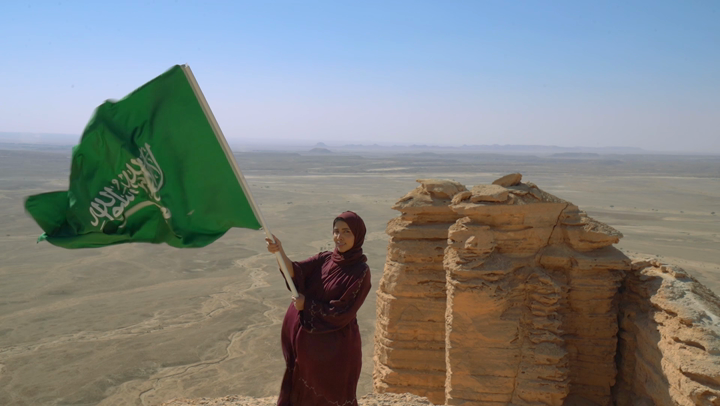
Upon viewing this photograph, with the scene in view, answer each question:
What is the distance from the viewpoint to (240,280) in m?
24.6

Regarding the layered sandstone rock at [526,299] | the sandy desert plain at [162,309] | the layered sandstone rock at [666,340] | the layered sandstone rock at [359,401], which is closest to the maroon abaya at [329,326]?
the layered sandstone rock at [359,401]

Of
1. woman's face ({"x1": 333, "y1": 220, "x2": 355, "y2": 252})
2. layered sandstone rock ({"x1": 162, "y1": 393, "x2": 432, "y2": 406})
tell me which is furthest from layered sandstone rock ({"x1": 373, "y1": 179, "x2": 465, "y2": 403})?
woman's face ({"x1": 333, "y1": 220, "x2": 355, "y2": 252})

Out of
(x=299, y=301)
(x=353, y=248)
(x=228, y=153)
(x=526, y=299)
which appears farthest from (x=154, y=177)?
(x=526, y=299)

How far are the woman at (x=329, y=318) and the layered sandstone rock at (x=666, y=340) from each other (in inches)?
138

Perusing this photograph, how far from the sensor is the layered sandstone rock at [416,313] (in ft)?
30.7

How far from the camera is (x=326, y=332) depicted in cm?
469

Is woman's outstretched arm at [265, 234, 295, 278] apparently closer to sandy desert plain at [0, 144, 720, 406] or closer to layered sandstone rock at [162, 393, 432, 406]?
layered sandstone rock at [162, 393, 432, 406]

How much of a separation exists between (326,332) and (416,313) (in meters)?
4.95

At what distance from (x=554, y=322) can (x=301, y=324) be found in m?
4.17

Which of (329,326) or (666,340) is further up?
(329,326)

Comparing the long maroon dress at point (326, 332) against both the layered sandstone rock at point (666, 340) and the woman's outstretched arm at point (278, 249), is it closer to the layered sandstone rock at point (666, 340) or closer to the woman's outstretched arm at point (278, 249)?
the woman's outstretched arm at point (278, 249)

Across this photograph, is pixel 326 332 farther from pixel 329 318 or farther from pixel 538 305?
pixel 538 305

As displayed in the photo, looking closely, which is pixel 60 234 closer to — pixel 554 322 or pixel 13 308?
pixel 554 322

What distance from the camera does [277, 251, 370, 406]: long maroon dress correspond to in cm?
461
